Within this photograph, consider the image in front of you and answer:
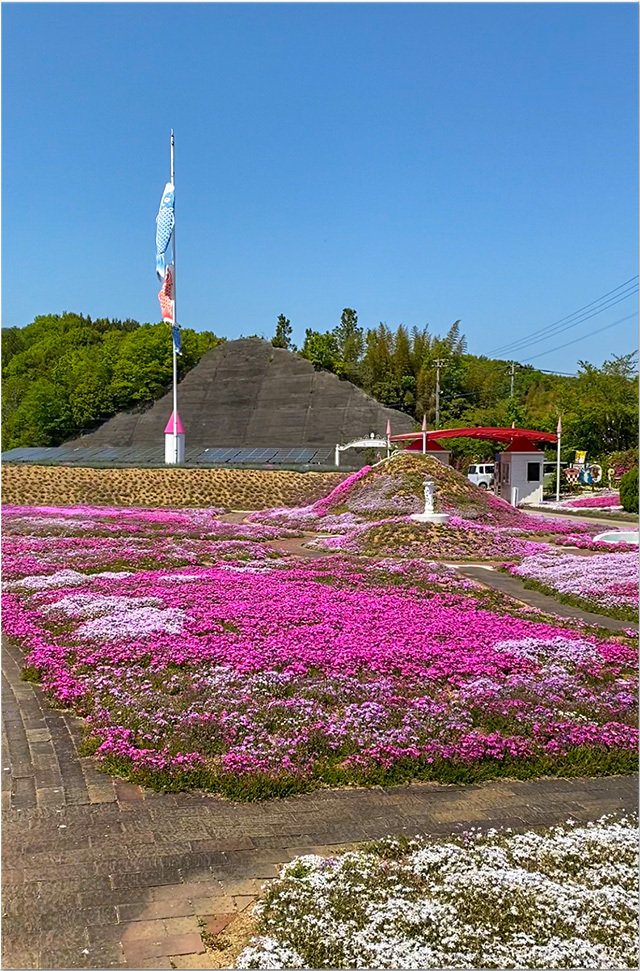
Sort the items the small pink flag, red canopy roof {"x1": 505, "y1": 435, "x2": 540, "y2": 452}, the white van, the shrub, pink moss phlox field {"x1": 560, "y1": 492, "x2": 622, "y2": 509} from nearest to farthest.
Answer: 1. the shrub
2. pink moss phlox field {"x1": 560, "y1": 492, "x2": 622, "y2": 509}
3. red canopy roof {"x1": 505, "y1": 435, "x2": 540, "y2": 452}
4. the small pink flag
5. the white van

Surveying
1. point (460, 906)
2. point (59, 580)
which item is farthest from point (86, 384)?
point (460, 906)

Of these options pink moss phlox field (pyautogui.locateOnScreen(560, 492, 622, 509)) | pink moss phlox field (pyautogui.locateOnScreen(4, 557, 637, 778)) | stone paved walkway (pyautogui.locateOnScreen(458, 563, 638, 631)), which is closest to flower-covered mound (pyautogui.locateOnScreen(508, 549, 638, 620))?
stone paved walkway (pyautogui.locateOnScreen(458, 563, 638, 631))

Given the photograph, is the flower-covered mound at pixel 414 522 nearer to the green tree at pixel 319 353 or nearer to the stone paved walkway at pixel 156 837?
the stone paved walkway at pixel 156 837

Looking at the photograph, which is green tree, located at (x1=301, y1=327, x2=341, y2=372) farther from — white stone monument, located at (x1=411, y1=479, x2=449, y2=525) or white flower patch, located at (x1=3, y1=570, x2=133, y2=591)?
white flower patch, located at (x1=3, y1=570, x2=133, y2=591)

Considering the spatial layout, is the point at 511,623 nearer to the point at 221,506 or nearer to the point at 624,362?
the point at 221,506

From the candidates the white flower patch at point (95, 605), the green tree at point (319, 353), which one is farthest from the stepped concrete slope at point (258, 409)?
the white flower patch at point (95, 605)

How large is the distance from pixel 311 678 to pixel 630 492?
78.9ft

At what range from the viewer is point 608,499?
1321 inches

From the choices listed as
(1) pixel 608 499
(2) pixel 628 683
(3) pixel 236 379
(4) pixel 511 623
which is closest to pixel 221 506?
(1) pixel 608 499

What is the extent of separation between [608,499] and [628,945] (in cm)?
3229

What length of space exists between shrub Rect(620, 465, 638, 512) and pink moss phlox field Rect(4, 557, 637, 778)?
19257mm

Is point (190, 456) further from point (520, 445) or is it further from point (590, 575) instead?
point (590, 575)

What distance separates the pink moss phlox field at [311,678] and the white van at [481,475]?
→ 112ft

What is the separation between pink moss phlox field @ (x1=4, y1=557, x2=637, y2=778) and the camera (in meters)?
5.52
